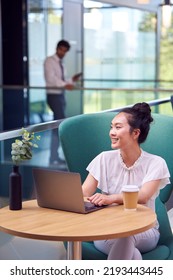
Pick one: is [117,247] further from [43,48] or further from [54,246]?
[43,48]

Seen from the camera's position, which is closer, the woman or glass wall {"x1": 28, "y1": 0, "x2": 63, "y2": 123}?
the woman

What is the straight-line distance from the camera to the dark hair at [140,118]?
310 centimetres

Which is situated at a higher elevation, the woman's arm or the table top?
the woman's arm

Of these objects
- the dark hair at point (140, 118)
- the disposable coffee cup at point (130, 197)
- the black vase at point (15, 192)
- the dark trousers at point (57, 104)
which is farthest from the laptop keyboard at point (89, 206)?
the dark trousers at point (57, 104)

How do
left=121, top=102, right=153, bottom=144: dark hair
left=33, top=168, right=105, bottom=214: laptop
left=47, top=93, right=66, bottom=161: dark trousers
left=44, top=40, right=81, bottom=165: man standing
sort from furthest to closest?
1. left=47, top=93, right=66, bottom=161: dark trousers
2. left=44, top=40, right=81, bottom=165: man standing
3. left=121, top=102, right=153, bottom=144: dark hair
4. left=33, top=168, right=105, bottom=214: laptop

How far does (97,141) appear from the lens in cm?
358

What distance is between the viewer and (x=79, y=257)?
9.11 feet

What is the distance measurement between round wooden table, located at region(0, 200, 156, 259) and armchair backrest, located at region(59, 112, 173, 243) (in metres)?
0.59

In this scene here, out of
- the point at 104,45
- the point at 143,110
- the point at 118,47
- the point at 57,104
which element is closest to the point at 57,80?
the point at 57,104

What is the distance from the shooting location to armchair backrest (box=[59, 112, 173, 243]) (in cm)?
345

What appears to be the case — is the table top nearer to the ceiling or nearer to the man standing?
the man standing

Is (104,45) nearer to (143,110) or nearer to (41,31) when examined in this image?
(41,31)

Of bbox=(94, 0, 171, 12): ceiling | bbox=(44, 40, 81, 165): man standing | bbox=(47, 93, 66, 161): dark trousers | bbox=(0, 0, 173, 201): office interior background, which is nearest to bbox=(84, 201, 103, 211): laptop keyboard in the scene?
bbox=(0, 0, 173, 201): office interior background

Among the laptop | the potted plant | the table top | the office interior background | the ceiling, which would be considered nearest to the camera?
the table top
